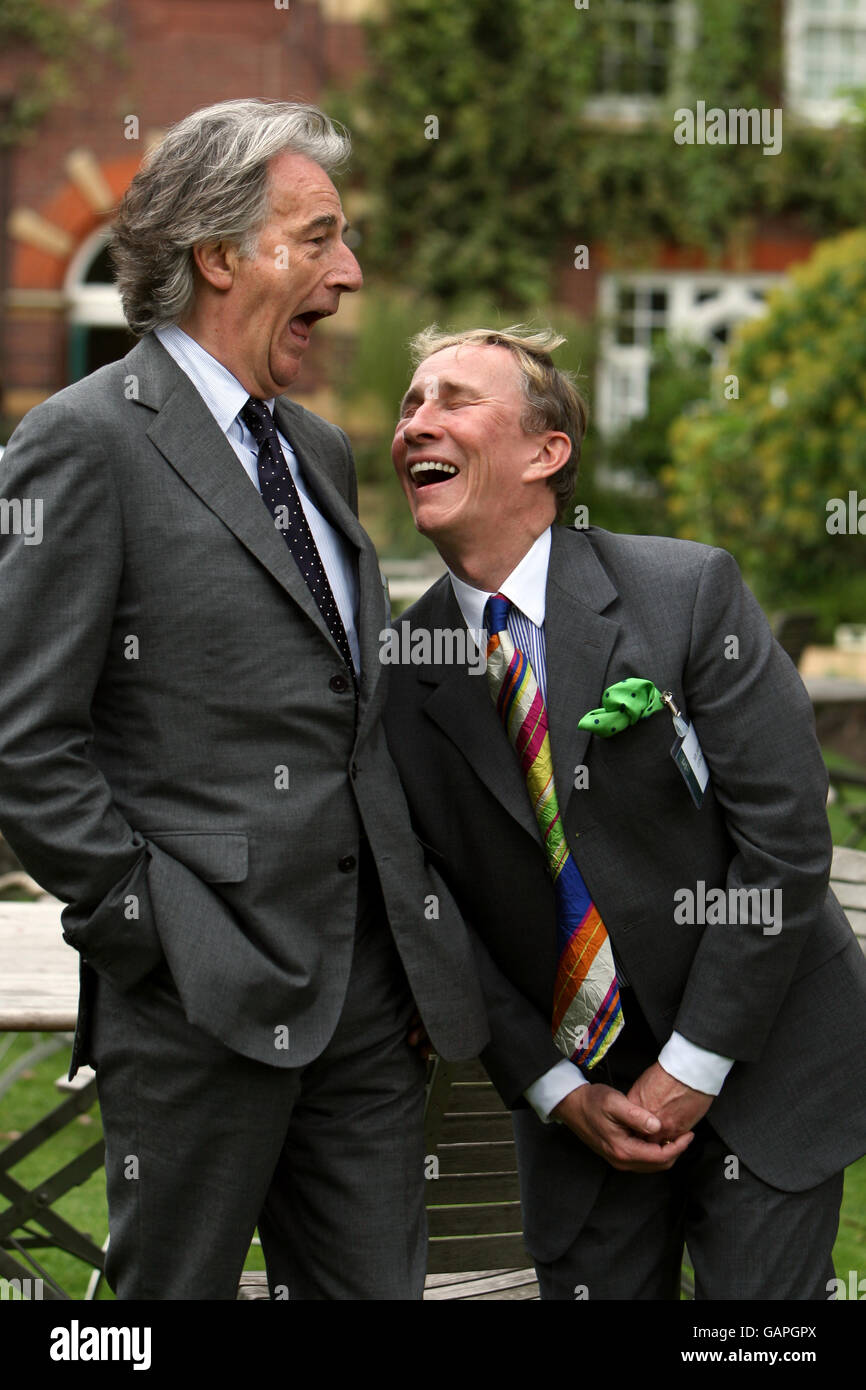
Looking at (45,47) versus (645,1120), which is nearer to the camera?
(645,1120)

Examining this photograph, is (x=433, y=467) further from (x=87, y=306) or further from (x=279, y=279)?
(x=87, y=306)

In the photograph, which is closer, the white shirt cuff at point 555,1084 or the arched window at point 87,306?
the white shirt cuff at point 555,1084

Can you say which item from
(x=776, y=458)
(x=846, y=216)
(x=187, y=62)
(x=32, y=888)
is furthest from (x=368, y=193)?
(x=32, y=888)

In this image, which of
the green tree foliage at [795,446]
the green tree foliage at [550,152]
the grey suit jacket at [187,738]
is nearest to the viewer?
the grey suit jacket at [187,738]

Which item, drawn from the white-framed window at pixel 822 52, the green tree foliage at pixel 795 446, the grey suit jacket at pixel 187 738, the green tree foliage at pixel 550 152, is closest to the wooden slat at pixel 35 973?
the grey suit jacket at pixel 187 738

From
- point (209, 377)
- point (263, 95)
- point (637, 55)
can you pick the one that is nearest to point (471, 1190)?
point (209, 377)

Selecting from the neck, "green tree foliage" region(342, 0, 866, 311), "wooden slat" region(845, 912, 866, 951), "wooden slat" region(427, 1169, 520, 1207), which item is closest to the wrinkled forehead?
the neck

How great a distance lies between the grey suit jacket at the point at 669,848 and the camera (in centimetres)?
238

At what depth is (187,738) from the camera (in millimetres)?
2279

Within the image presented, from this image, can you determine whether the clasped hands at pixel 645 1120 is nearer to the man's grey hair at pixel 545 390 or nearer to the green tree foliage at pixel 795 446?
the man's grey hair at pixel 545 390

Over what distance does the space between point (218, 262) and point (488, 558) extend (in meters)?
0.60

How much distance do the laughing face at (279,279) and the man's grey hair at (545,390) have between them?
241 mm

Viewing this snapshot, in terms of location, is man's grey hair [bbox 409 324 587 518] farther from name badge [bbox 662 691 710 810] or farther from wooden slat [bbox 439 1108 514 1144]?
wooden slat [bbox 439 1108 514 1144]
